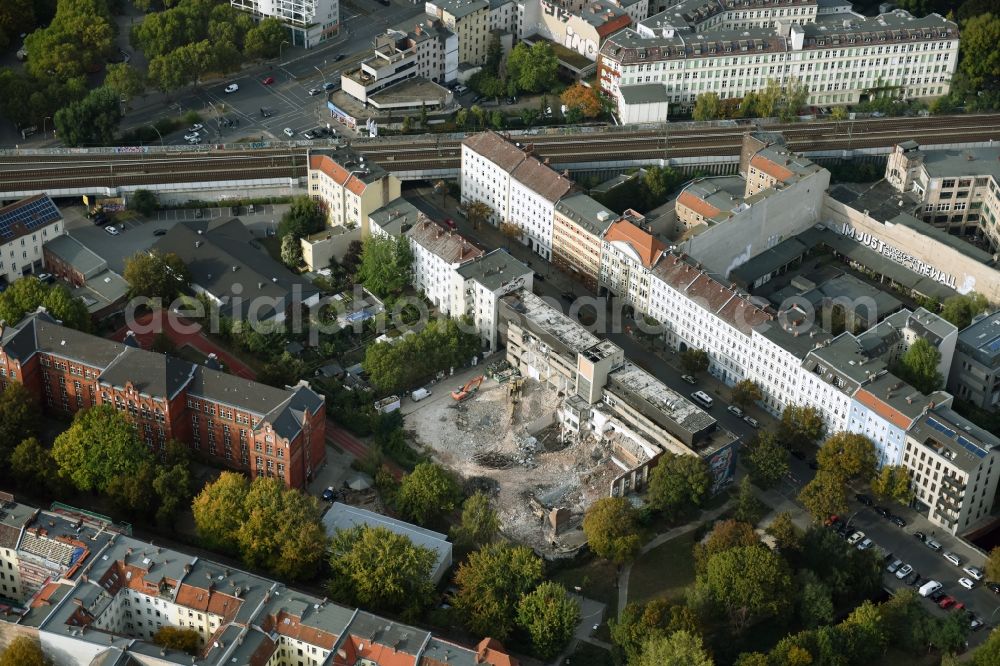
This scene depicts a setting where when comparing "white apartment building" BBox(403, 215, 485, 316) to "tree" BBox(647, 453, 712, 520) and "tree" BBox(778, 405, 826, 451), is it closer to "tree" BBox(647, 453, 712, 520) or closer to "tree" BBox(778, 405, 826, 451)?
"tree" BBox(647, 453, 712, 520)

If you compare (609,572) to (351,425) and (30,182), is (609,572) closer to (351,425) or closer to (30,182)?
(351,425)

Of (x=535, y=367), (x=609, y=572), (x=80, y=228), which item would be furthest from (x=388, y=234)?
(x=609, y=572)

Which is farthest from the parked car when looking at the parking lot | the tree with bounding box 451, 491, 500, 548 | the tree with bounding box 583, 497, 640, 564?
the tree with bounding box 451, 491, 500, 548

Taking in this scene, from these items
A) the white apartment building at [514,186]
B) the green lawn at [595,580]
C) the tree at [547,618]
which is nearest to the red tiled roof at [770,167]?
the white apartment building at [514,186]

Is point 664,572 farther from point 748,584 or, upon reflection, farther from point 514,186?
point 514,186

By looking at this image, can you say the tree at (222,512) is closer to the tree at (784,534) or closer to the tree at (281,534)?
the tree at (281,534)

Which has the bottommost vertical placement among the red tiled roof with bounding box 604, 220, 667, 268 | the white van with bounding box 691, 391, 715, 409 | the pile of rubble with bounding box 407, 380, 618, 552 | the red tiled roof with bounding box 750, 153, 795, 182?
the pile of rubble with bounding box 407, 380, 618, 552

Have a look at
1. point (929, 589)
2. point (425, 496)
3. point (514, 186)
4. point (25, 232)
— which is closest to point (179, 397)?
point (425, 496)
